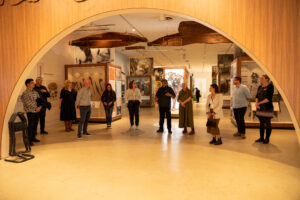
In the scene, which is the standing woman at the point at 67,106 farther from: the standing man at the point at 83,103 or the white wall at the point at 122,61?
the white wall at the point at 122,61

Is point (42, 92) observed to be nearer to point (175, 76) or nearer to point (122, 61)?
point (175, 76)

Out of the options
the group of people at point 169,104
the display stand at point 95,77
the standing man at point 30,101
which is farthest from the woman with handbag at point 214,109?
the display stand at point 95,77

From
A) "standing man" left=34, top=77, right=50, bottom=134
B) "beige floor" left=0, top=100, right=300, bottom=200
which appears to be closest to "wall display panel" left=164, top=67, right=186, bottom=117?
"beige floor" left=0, top=100, right=300, bottom=200

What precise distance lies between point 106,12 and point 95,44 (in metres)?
5.31

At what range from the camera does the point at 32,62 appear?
15.7ft

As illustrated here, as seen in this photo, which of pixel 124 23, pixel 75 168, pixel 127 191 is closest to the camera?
pixel 127 191

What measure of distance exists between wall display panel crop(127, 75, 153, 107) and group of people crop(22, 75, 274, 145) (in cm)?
1029

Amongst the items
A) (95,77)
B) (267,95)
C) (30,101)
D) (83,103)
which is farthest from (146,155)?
(95,77)

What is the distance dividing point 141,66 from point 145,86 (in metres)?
1.65

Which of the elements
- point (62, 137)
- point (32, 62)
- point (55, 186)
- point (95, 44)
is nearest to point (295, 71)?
point (55, 186)

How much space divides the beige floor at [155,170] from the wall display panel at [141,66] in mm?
12375

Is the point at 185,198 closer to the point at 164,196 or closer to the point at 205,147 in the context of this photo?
the point at 164,196

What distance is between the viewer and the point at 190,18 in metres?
3.88

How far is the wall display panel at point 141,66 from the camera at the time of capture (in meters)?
18.4
